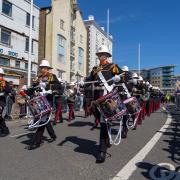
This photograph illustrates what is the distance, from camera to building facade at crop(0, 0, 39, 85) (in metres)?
30.9

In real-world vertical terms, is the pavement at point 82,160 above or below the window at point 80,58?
below

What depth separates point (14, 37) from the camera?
3294cm

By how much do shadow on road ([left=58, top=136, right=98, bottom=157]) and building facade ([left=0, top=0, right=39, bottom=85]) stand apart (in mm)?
22276

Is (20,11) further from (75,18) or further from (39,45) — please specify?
(75,18)

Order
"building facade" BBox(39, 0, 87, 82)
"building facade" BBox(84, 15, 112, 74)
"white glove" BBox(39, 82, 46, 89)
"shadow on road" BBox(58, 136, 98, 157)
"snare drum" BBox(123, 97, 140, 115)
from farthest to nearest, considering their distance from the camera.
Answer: "building facade" BBox(84, 15, 112, 74)
"building facade" BBox(39, 0, 87, 82)
"snare drum" BBox(123, 97, 140, 115)
"white glove" BBox(39, 82, 46, 89)
"shadow on road" BBox(58, 136, 98, 157)

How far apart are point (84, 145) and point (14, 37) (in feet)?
89.6

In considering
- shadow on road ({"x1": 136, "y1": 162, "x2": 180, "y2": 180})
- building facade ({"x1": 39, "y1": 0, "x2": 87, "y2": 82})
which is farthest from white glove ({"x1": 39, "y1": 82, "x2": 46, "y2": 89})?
building facade ({"x1": 39, "y1": 0, "x2": 87, "y2": 82})

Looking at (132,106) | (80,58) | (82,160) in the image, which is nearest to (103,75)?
(82,160)

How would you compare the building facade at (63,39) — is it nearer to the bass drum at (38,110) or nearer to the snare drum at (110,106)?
the bass drum at (38,110)

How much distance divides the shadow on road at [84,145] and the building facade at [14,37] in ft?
73.1

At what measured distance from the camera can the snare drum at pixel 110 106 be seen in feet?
18.3

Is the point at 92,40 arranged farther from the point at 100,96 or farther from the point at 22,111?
the point at 100,96

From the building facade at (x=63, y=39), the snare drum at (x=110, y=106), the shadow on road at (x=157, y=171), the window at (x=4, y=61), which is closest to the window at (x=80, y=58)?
the building facade at (x=63, y=39)

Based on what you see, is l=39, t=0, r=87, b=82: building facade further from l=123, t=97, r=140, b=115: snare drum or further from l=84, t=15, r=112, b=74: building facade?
l=123, t=97, r=140, b=115: snare drum
